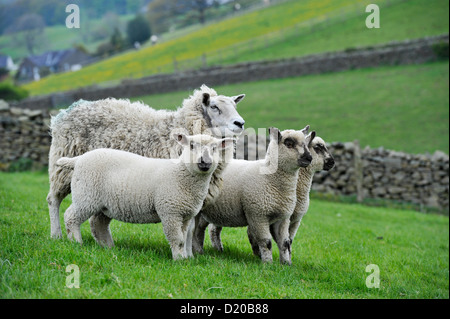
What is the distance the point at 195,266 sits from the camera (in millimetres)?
5578

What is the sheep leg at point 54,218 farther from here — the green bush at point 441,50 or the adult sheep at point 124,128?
the green bush at point 441,50

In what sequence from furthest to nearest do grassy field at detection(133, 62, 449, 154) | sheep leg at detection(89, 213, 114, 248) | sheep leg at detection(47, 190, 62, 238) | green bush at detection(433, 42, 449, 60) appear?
green bush at detection(433, 42, 449, 60)
grassy field at detection(133, 62, 449, 154)
sheep leg at detection(47, 190, 62, 238)
sheep leg at detection(89, 213, 114, 248)

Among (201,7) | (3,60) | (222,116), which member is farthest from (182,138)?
(3,60)

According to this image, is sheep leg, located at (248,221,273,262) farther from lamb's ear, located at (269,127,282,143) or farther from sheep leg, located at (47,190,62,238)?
sheep leg, located at (47,190,62,238)

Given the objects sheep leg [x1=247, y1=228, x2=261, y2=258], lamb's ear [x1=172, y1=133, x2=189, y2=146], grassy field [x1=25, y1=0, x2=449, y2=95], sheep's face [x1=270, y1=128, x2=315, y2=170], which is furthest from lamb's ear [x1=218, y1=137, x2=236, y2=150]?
grassy field [x1=25, y1=0, x2=449, y2=95]

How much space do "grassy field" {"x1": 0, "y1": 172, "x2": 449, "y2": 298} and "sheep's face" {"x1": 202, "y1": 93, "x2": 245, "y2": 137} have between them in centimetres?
153

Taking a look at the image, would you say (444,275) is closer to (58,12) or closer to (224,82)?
(224,82)

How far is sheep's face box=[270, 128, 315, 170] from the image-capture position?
6.11 m

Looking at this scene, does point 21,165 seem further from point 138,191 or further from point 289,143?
point 289,143

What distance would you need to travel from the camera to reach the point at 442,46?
30719mm

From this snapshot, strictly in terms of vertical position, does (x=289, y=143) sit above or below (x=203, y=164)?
above

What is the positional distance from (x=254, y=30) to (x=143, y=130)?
52277mm

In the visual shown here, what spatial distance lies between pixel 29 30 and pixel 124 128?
94720 millimetres
